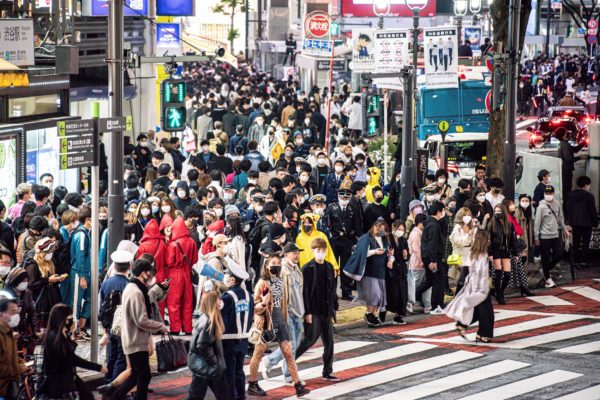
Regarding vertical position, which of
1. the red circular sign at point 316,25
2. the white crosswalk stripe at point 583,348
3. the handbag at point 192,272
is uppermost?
the red circular sign at point 316,25

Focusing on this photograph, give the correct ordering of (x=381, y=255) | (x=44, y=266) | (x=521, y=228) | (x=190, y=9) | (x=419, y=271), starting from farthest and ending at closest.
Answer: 1. (x=190, y=9)
2. (x=521, y=228)
3. (x=419, y=271)
4. (x=381, y=255)
5. (x=44, y=266)

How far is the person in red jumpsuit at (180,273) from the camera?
1847 centimetres

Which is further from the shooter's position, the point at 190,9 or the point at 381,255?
the point at 190,9

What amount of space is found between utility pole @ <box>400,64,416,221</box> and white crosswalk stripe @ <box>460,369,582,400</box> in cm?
827

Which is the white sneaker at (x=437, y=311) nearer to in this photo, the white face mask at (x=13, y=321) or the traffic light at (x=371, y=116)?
the traffic light at (x=371, y=116)

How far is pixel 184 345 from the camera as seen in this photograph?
15.6 meters

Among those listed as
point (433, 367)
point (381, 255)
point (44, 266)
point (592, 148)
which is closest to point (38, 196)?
point (44, 266)

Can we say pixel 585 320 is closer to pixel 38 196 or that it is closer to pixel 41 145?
pixel 38 196

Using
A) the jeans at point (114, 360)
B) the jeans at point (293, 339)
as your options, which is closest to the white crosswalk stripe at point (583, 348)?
the jeans at point (293, 339)

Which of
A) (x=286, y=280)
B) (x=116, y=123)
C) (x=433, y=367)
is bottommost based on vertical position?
(x=433, y=367)

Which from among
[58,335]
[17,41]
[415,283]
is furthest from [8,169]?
[58,335]

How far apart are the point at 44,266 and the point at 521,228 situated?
906 centimetres

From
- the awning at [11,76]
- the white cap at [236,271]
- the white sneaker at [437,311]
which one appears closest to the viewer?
the white cap at [236,271]

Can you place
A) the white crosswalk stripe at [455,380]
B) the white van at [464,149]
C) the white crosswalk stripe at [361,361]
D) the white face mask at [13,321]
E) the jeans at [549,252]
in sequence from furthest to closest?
the white van at [464,149], the jeans at [549,252], the white crosswalk stripe at [361,361], the white crosswalk stripe at [455,380], the white face mask at [13,321]
